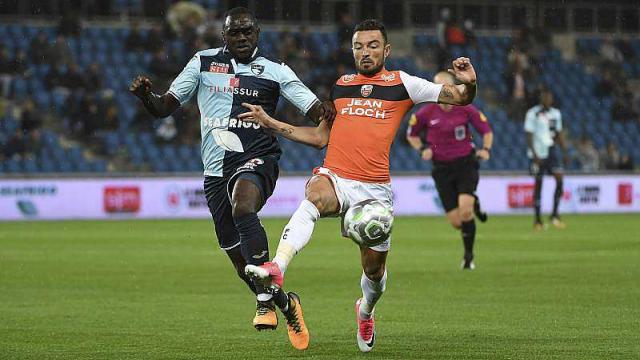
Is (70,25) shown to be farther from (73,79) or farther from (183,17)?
(183,17)

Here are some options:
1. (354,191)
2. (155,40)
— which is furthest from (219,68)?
(155,40)

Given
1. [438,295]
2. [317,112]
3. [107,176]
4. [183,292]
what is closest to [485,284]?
[438,295]

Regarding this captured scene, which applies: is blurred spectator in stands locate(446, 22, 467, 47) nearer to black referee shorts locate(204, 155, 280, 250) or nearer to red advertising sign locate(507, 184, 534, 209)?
red advertising sign locate(507, 184, 534, 209)

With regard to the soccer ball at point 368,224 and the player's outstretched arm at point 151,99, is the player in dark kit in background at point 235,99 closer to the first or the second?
the player's outstretched arm at point 151,99

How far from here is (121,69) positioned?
3272cm

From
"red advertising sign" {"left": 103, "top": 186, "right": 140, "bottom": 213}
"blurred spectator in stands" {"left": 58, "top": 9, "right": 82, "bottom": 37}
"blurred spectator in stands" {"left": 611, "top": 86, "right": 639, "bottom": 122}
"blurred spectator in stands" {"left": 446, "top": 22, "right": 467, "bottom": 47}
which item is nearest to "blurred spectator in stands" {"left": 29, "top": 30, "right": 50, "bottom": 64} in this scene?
"blurred spectator in stands" {"left": 58, "top": 9, "right": 82, "bottom": 37}

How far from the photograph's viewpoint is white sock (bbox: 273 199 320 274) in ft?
26.6

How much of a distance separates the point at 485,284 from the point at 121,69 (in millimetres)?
20393

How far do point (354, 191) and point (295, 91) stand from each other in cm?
106

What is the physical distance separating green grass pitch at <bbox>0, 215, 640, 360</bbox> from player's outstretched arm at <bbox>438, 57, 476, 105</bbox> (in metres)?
1.73

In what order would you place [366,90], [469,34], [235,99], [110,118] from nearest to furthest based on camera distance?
1. [366,90]
2. [235,99]
3. [110,118]
4. [469,34]

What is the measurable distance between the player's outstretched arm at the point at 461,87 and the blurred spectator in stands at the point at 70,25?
24587mm

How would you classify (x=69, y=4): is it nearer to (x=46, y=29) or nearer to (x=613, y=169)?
(x=46, y=29)

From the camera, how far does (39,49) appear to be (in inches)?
1236
